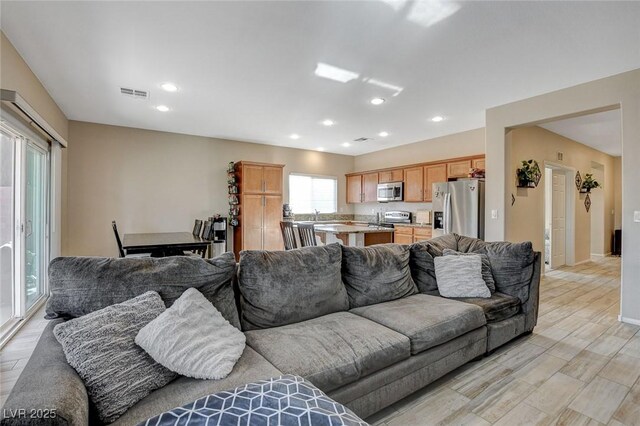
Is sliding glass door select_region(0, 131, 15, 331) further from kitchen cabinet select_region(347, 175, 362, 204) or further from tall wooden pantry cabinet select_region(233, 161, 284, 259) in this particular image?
kitchen cabinet select_region(347, 175, 362, 204)

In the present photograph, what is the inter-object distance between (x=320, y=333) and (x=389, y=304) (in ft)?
2.59

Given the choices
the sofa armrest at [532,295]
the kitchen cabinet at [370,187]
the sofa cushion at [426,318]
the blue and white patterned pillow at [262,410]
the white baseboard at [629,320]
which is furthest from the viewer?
the kitchen cabinet at [370,187]

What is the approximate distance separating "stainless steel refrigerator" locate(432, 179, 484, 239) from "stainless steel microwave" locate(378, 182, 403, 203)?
145cm

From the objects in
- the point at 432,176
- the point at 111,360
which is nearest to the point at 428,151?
the point at 432,176

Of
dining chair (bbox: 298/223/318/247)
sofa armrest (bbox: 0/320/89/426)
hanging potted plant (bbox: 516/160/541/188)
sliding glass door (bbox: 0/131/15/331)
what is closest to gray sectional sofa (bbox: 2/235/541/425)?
sofa armrest (bbox: 0/320/89/426)

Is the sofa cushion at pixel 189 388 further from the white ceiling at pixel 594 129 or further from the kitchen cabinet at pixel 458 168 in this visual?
the white ceiling at pixel 594 129

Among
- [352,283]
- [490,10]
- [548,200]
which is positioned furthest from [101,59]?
[548,200]

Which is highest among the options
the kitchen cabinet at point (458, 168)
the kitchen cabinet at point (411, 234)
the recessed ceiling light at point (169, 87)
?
the recessed ceiling light at point (169, 87)

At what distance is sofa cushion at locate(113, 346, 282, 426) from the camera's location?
1180mm

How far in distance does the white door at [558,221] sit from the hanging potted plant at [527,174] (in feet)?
6.12

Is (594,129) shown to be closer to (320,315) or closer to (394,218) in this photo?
(394,218)

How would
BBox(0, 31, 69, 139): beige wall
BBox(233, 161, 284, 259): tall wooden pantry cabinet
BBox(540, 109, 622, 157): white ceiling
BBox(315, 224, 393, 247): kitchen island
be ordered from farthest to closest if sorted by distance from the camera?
BBox(233, 161, 284, 259): tall wooden pantry cabinet → BBox(315, 224, 393, 247): kitchen island → BBox(540, 109, 622, 157): white ceiling → BBox(0, 31, 69, 139): beige wall

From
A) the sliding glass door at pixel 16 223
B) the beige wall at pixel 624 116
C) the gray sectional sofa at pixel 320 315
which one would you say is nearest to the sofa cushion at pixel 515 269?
the gray sectional sofa at pixel 320 315

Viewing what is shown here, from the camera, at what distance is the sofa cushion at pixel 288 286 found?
202cm
